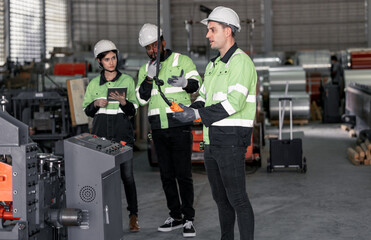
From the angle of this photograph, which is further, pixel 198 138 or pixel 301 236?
pixel 198 138

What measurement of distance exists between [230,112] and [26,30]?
14480mm

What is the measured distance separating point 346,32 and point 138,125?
1376 centimetres

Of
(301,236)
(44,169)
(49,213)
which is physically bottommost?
(301,236)

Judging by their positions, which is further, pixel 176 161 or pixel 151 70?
pixel 176 161

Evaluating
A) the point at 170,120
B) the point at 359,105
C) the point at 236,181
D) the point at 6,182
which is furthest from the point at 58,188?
the point at 359,105

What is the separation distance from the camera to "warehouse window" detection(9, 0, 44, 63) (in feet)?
52.6

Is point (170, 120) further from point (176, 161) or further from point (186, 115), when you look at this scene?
point (186, 115)

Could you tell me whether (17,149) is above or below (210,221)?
above

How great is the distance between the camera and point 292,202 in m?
6.20

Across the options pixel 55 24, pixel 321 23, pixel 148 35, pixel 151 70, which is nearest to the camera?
pixel 151 70

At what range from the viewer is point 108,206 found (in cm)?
356

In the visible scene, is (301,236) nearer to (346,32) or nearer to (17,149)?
(17,149)

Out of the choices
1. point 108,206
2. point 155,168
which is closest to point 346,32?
point 155,168

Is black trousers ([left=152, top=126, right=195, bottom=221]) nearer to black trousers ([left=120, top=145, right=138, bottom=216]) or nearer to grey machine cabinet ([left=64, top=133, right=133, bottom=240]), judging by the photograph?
black trousers ([left=120, top=145, right=138, bottom=216])
